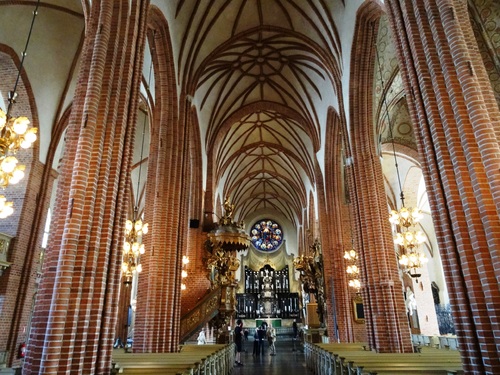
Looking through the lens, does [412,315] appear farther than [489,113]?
Yes

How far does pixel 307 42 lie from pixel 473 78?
35.7 ft

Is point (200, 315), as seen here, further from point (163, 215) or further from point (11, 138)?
point (11, 138)

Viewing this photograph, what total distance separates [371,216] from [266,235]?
27.6 m

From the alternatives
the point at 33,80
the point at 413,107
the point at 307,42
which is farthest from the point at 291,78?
the point at 413,107

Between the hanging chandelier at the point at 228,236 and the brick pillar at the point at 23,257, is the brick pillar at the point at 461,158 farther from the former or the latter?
the brick pillar at the point at 23,257

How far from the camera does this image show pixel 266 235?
37.8 m

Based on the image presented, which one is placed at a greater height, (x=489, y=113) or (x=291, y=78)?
(x=291, y=78)

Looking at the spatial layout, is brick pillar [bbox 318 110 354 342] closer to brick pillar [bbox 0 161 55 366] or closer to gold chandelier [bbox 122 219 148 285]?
gold chandelier [bbox 122 219 148 285]

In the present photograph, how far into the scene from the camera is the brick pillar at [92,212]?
4.55m

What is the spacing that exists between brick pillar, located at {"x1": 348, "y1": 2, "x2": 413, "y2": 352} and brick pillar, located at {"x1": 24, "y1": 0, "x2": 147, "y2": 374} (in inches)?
286

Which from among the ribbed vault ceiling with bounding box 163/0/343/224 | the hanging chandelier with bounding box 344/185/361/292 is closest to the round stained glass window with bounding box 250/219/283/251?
the ribbed vault ceiling with bounding box 163/0/343/224

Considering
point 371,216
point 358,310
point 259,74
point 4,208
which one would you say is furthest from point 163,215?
point 259,74

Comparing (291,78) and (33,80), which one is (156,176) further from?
(291,78)

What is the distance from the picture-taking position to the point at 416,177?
1975cm
